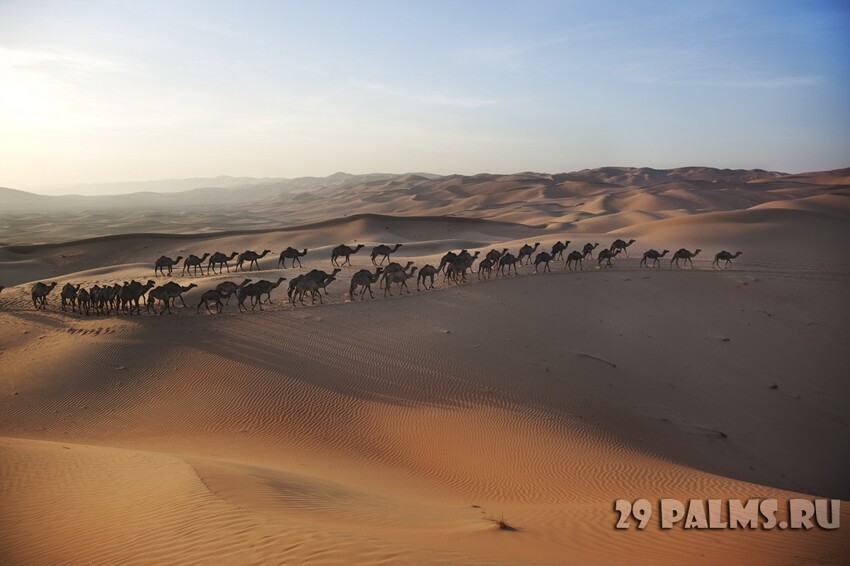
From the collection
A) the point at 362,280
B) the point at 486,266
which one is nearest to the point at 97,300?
the point at 362,280

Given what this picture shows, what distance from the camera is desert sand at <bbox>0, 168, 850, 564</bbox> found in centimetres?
660

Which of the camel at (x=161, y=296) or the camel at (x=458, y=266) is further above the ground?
the camel at (x=458, y=266)

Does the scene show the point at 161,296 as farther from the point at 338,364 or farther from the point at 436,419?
the point at 436,419

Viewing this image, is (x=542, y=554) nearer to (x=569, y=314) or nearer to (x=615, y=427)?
(x=615, y=427)

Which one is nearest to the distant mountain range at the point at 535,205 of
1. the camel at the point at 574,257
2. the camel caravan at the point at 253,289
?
the camel at the point at 574,257

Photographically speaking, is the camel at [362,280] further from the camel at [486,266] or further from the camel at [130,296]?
the camel at [130,296]

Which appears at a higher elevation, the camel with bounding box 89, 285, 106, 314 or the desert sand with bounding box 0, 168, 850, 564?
the camel with bounding box 89, 285, 106, 314

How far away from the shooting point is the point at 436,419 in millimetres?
12945

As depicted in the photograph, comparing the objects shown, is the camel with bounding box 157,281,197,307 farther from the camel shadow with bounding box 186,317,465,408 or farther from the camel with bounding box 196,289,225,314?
the camel shadow with bounding box 186,317,465,408

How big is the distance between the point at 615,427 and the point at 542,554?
7.68m

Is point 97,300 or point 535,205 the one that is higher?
point 535,205

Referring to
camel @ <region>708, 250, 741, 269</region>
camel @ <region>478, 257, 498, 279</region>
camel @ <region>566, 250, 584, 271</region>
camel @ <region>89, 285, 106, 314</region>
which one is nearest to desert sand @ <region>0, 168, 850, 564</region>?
camel @ <region>708, 250, 741, 269</region>

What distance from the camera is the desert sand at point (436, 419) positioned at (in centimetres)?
660

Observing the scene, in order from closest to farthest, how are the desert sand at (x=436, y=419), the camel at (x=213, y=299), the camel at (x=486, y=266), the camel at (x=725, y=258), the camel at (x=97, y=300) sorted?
the desert sand at (x=436, y=419) < the camel at (x=213, y=299) < the camel at (x=97, y=300) < the camel at (x=486, y=266) < the camel at (x=725, y=258)
